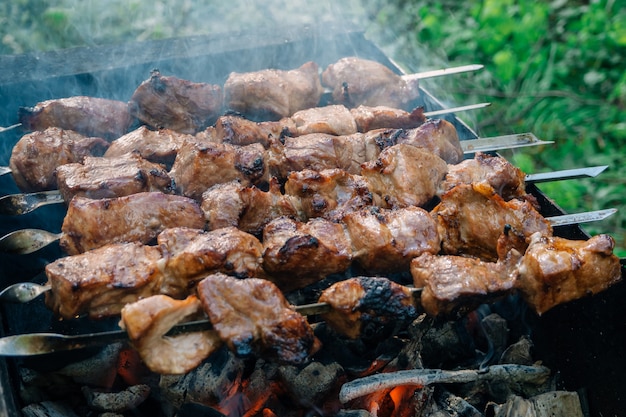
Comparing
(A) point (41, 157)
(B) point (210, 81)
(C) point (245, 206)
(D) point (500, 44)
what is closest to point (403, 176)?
(C) point (245, 206)

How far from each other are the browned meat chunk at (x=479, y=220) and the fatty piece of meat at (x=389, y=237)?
0.13m

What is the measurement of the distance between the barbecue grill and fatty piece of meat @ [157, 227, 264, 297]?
802 mm

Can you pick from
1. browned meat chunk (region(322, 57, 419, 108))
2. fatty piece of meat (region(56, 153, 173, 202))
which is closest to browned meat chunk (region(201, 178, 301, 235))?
fatty piece of meat (region(56, 153, 173, 202))

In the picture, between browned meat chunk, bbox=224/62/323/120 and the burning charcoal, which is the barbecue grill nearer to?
the burning charcoal

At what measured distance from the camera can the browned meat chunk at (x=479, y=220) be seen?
8.66ft

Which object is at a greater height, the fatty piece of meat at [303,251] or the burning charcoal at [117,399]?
the fatty piece of meat at [303,251]

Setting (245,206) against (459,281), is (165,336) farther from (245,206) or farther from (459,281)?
(459,281)

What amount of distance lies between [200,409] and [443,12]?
8026 millimetres

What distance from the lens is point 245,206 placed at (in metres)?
2.69

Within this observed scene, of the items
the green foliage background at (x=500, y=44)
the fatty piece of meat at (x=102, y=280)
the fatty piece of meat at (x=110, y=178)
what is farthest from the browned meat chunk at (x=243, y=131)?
the green foliage background at (x=500, y=44)

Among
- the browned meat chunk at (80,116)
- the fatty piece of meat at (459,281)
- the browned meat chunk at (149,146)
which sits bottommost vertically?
the fatty piece of meat at (459,281)

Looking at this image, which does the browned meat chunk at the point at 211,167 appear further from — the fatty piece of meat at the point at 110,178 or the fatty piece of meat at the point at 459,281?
the fatty piece of meat at the point at 459,281

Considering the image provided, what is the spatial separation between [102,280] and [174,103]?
164 cm

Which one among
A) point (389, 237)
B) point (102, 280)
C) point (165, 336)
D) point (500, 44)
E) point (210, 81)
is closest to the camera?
point (165, 336)
